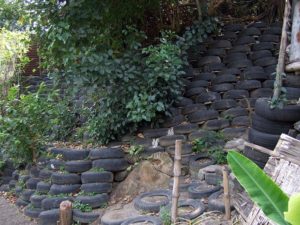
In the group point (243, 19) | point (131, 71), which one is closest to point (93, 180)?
point (131, 71)

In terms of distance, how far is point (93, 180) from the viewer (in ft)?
17.2

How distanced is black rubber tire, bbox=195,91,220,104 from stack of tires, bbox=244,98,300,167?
5.27ft

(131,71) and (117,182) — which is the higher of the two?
(131,71)

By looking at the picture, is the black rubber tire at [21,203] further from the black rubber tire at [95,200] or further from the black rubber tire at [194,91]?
the black rubber tire at [194,91]

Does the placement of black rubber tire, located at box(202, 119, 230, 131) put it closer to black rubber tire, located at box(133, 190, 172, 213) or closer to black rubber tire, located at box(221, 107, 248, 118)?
black rubber tire, located at box(221, 107, 248, 118)

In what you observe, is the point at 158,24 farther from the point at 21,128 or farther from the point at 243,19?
the point at 21,128

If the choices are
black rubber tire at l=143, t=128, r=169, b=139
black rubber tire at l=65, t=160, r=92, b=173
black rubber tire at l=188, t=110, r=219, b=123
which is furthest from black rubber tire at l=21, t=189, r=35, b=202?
black rubber tire at l=188, t=110, r=219, b=123

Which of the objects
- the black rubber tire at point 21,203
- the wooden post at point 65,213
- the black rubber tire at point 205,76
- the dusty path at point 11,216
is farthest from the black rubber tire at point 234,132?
the black rubber tire at point 21,203

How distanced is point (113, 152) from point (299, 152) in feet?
9.92

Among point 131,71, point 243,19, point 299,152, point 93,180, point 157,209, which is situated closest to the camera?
point 299,152

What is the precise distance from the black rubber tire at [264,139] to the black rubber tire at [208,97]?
1.68m

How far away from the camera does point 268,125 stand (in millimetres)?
4172

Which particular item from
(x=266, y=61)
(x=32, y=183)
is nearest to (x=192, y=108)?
(x=266, y=61)

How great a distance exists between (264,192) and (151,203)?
9.06 ft
